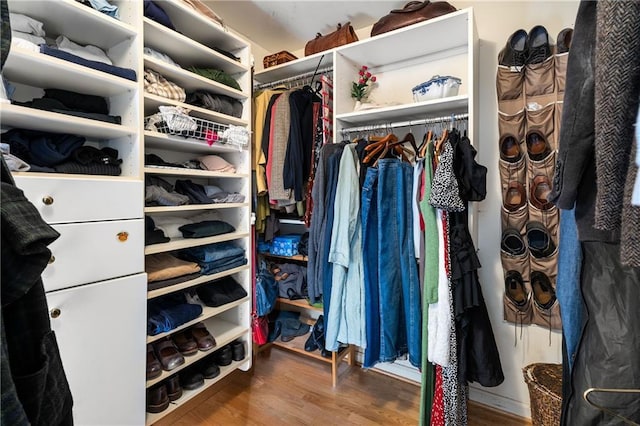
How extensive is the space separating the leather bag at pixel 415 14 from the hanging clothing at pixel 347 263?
0.70m

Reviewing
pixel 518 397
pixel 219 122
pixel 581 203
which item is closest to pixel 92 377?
pixel 219 122

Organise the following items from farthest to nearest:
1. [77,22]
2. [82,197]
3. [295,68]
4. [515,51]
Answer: [295,68]
[515,51]
[77,22]
[82,197]

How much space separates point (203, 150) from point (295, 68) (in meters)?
0.83

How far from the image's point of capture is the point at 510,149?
1518mm

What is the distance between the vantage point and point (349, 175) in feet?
4.71

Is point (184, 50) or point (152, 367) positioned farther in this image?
point (184, 50)

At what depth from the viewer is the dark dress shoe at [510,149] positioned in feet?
4.92

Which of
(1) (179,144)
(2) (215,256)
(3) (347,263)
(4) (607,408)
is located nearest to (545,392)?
(4) (607,408)

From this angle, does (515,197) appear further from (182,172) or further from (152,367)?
(152,367)

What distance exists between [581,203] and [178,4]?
1718 mm

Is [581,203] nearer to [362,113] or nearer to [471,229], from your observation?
[471,229]

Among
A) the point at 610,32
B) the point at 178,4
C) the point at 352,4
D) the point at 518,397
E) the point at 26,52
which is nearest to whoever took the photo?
the point at 610,32

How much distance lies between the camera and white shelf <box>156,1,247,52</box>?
4.73 ft

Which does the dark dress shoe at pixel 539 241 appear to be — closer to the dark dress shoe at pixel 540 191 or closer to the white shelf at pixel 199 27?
the dark dress shoe at pixel 540 191
